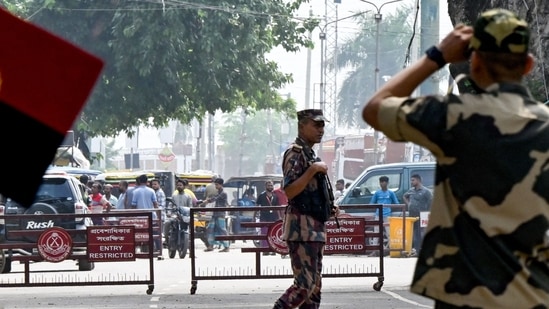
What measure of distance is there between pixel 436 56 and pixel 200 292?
12.3 meters

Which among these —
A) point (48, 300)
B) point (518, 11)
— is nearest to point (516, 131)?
point (518, 11)

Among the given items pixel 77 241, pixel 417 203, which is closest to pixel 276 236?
pixel 77 241

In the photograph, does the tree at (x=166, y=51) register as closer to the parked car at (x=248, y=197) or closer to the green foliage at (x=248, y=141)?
the parked car at (x=248, y=197)

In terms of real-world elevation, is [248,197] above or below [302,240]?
below

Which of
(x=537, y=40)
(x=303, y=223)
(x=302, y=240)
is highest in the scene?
(x=537, y=40)

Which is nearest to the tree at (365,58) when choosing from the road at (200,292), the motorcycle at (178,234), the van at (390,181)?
the motorcycle at (178,234)

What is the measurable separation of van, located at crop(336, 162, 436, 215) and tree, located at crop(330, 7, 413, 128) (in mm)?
96830

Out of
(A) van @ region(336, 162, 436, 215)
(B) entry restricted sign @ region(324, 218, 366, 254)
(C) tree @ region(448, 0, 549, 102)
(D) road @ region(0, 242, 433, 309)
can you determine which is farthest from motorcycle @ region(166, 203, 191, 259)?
(C) tree @ region(448, 0, 549, 102)

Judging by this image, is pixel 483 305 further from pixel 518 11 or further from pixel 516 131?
pixel 518 11

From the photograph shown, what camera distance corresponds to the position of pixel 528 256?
461cm

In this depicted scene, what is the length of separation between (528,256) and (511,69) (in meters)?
0.59

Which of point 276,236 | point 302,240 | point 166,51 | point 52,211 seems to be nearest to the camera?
point 302,240

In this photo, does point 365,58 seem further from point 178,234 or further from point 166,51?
point 178,234

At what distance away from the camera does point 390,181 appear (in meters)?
27.4
